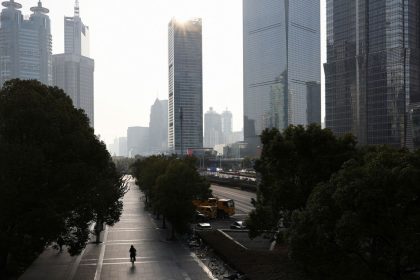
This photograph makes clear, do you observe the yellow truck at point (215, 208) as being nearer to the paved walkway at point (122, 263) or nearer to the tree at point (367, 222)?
the paved walkway at point (122, 263)

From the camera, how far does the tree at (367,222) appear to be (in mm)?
16875

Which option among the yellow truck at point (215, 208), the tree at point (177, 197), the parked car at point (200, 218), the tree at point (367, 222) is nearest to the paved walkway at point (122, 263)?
the tree at point (177, 197)

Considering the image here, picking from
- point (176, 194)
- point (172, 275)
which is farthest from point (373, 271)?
point (176, 194)

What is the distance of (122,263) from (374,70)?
461 feet

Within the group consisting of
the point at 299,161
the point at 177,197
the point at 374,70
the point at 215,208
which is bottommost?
the point at 215,208

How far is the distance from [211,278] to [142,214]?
118 ft

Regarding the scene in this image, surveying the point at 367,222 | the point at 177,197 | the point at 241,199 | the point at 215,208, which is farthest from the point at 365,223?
the point at 241,199

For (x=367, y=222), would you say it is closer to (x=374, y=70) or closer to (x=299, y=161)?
(x=299, y=161)

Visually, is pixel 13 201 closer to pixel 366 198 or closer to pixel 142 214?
pixel 366 198

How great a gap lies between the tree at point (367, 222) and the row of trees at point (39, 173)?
14.3 metres

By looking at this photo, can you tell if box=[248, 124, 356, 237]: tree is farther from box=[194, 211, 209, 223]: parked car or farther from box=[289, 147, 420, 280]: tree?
box=[194, 211, 209, 223]: parked car

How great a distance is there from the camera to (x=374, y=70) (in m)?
156

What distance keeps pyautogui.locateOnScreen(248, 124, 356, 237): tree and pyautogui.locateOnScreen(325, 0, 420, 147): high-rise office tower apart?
119 m

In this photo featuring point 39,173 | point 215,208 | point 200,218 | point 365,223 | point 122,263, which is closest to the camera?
point 365,223
